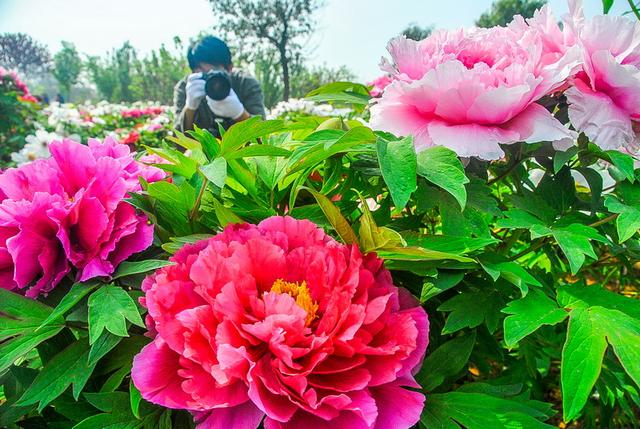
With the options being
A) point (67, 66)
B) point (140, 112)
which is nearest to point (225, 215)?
point (140, 112)

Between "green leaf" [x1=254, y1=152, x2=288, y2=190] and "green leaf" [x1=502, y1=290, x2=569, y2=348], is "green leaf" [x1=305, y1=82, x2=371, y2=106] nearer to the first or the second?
"green leaf" [x1=254, y1=152, x2=288, y2=190]

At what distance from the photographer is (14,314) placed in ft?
1.56

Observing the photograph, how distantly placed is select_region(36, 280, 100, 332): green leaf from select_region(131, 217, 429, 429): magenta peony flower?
8 cm

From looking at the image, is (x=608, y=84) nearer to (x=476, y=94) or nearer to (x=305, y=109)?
(x=476, y=94)

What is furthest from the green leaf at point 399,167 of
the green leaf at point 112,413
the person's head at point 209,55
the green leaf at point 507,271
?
the person's head at point 209,55

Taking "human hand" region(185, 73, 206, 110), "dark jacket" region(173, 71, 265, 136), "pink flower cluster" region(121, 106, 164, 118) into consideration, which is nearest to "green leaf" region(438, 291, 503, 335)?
"human hand" region(185, 73, 206, 110)

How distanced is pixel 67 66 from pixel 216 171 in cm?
3865

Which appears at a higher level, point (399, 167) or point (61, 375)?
point (399, 167)

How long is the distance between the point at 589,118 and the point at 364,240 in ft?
0.90

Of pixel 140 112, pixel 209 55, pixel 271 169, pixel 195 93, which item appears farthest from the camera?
pixel 140 112

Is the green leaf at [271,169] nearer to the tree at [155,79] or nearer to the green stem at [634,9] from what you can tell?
the green stem at [634,9]

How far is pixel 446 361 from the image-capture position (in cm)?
51

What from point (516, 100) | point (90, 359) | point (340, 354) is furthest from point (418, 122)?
point (90, 359)

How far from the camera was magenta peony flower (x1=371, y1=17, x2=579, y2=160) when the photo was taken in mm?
504
